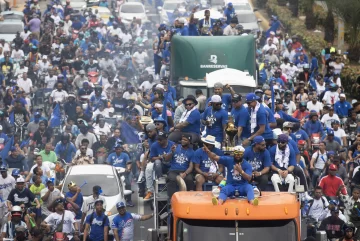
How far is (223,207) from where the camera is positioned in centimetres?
1703

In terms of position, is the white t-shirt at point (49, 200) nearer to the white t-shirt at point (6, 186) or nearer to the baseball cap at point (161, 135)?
the white t-shirt at point (6, 186)

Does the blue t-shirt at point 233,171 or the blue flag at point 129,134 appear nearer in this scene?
the blue t-shirt at point 233,171

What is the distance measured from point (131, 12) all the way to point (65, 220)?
31.7 meters

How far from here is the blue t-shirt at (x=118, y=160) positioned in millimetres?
28219

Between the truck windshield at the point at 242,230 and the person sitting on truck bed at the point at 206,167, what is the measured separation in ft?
8.87

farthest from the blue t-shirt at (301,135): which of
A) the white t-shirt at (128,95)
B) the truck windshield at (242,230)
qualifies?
the truck windshield at (242,230)

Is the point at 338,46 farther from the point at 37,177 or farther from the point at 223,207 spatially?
the point at 223,207

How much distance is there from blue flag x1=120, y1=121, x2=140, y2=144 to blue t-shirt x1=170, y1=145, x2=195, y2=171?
950 centimetres

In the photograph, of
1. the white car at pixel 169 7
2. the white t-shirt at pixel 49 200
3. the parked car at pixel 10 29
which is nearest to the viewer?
the white t-shirt at pixel 49 200

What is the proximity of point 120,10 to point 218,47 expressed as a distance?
86.2 feet

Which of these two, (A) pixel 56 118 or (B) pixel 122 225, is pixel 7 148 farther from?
(B) pixel 122 225

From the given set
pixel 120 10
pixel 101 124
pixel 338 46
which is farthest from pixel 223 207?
pixel 120 10

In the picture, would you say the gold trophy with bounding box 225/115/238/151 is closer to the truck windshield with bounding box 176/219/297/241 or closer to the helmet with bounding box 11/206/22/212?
the truck windshield with bounding box 176/219/297/241

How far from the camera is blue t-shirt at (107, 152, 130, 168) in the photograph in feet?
92.6
